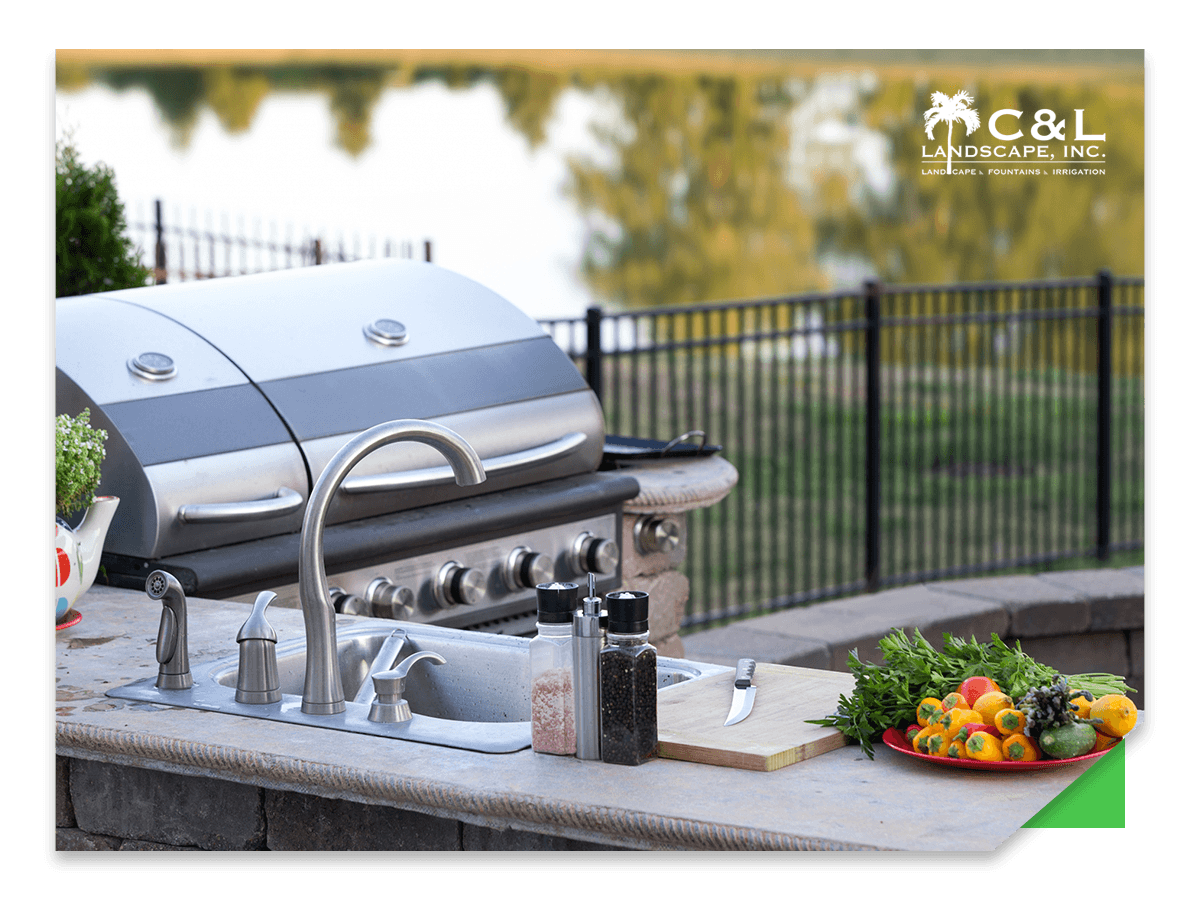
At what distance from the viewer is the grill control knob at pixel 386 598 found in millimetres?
3740

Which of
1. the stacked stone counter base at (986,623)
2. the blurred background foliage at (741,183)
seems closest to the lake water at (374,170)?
the blurred background foliage at (741,183)

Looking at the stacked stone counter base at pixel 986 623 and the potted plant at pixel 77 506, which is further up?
the potted plant at pixel 77 506

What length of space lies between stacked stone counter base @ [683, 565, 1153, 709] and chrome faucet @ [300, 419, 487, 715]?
273cm

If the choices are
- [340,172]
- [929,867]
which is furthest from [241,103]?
[929,867]

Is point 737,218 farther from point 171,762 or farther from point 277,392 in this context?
point 171,762

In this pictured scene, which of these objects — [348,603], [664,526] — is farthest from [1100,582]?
[348,603]

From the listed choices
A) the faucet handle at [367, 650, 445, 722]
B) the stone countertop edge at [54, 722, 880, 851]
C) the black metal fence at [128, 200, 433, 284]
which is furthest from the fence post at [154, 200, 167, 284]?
the faucet handle at [367, 650, 445, 722]

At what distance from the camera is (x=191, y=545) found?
11.7ft

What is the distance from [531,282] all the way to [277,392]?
9.56 m

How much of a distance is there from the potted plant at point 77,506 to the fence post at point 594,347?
10.2ft

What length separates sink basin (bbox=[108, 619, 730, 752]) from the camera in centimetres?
277

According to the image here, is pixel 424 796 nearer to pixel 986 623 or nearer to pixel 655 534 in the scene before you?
pixel 655 534

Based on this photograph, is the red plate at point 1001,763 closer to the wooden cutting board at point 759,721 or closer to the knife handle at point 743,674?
the wooden cutting board at point 759,721

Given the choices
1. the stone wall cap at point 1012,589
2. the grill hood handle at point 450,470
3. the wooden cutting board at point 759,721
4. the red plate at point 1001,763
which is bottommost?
the stone wall cap at point 1012,589
